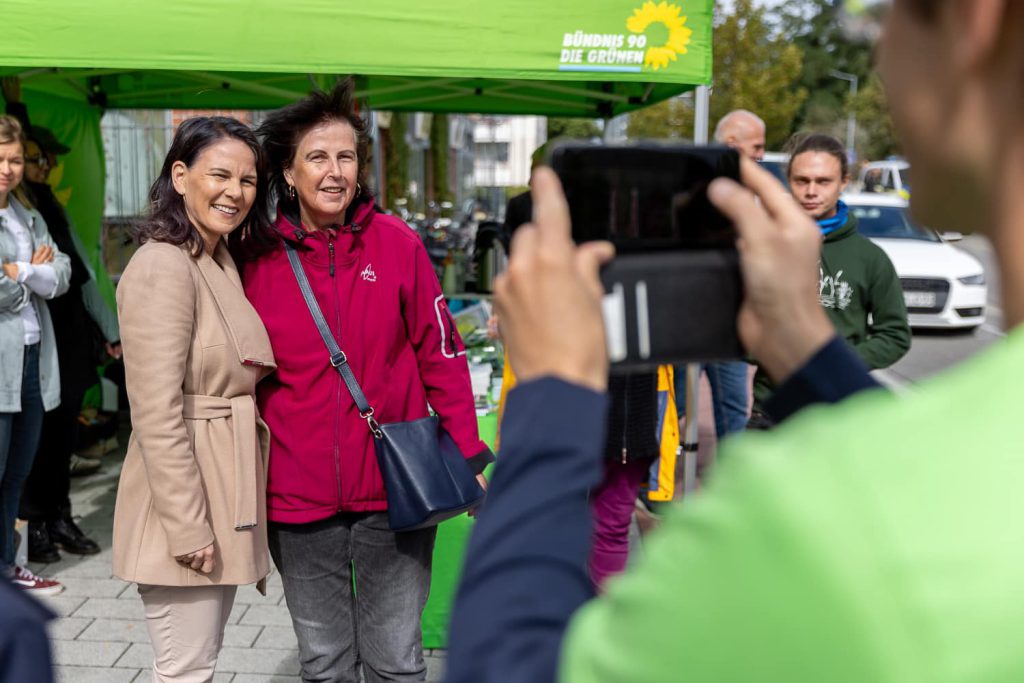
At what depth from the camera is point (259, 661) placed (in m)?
4.04

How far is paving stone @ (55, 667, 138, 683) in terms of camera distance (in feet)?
12.7

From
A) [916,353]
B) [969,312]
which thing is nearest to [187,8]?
[916,353]

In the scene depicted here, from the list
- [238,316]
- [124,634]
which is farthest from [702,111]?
[124,634]

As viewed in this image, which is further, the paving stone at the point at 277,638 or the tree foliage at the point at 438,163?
the tree foliage at the point at 438,163

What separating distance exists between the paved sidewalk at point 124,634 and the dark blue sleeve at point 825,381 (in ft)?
10.4

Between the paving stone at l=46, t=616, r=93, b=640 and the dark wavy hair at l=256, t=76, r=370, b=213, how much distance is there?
234cm

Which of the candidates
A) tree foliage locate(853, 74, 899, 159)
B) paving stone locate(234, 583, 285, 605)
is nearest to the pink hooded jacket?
paving stone locate(234, 583, 285, 605)

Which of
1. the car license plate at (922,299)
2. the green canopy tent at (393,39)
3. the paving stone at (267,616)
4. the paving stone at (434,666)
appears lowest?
the paving stone at (434,666)

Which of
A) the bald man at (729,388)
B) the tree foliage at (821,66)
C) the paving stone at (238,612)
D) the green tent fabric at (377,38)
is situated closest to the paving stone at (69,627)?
the paving stone at (238,612)

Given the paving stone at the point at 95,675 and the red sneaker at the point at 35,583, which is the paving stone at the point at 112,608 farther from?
the paving stone at the point at 95,675

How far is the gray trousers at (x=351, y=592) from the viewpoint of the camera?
2.97 metres

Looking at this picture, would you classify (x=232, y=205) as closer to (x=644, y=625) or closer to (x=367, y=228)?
(x=367, y=228)

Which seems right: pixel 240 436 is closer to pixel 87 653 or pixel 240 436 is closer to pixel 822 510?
pixel 87 653

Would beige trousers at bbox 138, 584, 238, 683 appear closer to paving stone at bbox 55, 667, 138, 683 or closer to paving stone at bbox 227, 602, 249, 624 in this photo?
paving stone at bbox 55, 667, 138, 683
